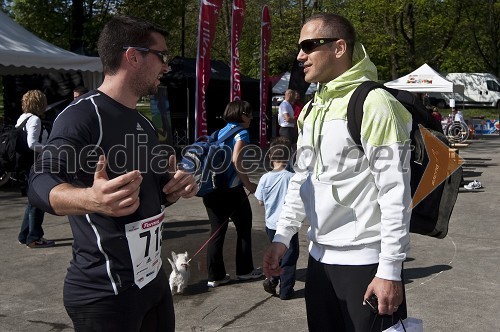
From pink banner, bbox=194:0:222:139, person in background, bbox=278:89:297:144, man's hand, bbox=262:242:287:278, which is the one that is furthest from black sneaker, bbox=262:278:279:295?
person in background, bbox=278:89:297:144

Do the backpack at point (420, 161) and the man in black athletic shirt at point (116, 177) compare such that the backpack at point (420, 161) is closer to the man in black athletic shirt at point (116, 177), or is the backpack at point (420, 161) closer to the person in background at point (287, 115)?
the man in black athletic shirt at point (116, 177)

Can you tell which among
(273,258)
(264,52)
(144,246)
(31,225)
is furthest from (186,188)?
(264,52)

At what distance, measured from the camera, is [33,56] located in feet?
39.5

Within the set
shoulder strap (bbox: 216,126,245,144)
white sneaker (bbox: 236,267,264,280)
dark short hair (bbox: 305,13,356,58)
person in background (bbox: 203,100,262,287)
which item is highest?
dark short hair (bbox: 305,13,356,58)

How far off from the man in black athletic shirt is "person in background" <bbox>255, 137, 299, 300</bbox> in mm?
2884

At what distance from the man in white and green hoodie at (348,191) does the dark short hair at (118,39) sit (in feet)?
2.62

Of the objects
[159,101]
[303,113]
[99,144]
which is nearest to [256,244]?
[159,101]

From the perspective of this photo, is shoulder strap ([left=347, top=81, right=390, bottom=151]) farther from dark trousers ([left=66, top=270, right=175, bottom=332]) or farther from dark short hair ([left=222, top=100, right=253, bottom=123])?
dark short hair ([left=222, top=100, right=253, bottom=123])

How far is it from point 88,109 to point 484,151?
65.6 ft

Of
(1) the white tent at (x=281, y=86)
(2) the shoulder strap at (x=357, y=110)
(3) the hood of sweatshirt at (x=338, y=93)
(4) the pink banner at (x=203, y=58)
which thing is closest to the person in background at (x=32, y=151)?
(4) the pink banner at (x=203, y=58)

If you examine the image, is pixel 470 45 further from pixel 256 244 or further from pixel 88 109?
pixel 88 109

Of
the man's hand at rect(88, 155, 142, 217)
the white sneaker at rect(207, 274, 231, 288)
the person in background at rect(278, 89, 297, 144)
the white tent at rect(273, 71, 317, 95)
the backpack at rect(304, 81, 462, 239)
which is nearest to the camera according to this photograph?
the man's hand at rect(88, 155, 142, 217)

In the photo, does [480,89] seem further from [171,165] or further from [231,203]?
[171,165]

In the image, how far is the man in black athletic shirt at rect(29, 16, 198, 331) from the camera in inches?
90.7
